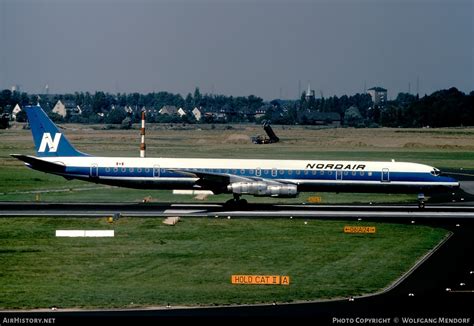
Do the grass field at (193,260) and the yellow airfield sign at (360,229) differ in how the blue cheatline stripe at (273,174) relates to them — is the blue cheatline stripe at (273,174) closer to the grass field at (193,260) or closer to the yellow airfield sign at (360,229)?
the grass field at (193,260)

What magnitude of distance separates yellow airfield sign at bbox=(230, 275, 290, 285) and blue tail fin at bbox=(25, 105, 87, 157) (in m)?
33.1

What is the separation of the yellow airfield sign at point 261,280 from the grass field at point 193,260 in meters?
0.49

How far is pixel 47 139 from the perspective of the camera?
69562 millimetres

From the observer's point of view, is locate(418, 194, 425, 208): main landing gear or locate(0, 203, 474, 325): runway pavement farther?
locate(418, 194, 425, 208): main landing gear

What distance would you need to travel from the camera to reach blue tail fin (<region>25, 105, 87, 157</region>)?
2717 inches

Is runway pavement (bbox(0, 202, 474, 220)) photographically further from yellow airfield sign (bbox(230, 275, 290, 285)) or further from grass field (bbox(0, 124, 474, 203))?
yellow airfield sign (bbox(230, 275, 290, 285))

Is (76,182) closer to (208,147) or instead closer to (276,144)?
(208,147)

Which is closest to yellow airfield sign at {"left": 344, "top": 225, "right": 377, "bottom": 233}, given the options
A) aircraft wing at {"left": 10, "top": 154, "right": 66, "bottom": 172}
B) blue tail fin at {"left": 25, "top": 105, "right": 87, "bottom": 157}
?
aircraft wing at {"left": 10, "top": 154, "right": 66, "bottom": 172}

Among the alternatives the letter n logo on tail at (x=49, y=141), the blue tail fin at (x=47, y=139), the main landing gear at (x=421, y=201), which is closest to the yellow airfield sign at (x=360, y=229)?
the main landing gear at (x=421, y=201)

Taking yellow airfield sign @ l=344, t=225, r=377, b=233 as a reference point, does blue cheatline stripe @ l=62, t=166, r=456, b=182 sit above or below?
above

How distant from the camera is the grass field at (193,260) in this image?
36.2 m

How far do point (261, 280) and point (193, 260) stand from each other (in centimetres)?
633

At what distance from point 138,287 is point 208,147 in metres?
104

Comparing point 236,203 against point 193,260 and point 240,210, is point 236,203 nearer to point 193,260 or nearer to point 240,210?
point 240,210
